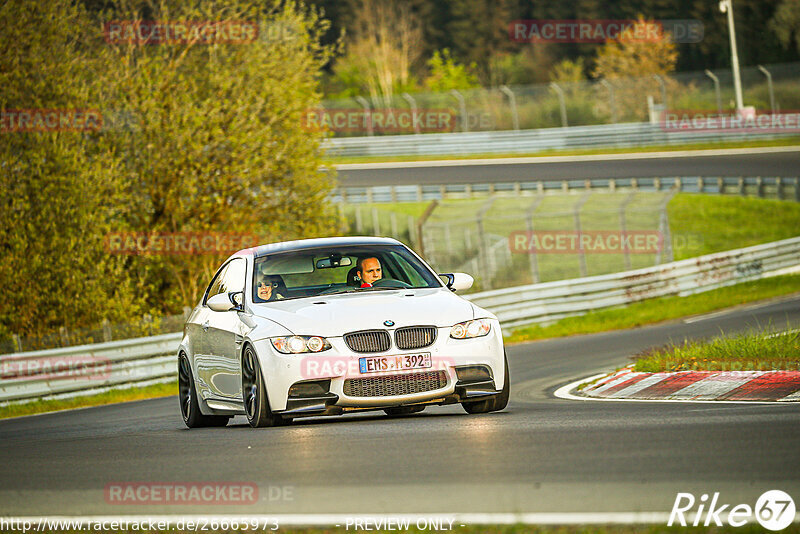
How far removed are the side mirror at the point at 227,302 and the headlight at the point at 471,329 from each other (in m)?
1.89

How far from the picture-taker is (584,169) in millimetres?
46781

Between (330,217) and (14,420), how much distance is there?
14.6 metres

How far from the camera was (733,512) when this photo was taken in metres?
5.30

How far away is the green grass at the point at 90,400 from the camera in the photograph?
17906 millimetres

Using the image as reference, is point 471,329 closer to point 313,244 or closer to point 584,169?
point 313,244

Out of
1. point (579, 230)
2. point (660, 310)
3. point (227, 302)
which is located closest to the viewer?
point (227, 302)

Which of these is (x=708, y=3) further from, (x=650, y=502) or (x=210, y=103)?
(x=650, y=502)

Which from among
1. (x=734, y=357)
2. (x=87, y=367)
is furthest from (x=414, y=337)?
(x=87, y=367)

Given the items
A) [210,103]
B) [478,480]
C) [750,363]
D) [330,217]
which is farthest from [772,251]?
[478,480]

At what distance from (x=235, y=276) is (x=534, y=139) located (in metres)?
45.1

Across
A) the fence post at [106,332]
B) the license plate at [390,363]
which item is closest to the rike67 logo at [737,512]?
the license plate at [390,363]

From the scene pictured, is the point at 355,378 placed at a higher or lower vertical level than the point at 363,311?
lower

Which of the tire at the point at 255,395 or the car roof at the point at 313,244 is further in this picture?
the car roof at the point at 313,244

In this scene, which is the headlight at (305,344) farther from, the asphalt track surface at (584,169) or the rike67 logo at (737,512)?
the asphalt track surface at (584,169)
